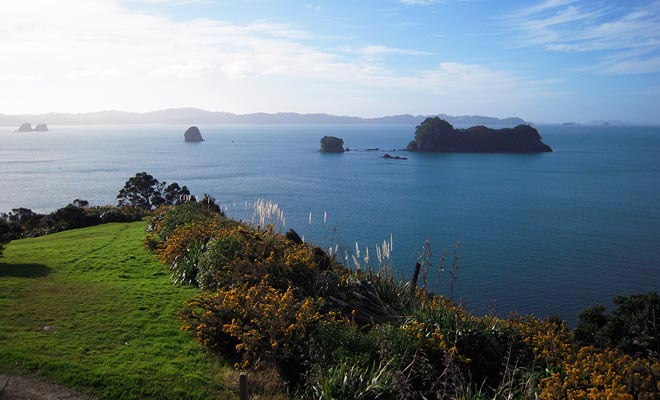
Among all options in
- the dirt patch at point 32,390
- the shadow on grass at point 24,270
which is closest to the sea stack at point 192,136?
the shadow on grass at point 24,270

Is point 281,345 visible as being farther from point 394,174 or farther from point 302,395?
point 394,174

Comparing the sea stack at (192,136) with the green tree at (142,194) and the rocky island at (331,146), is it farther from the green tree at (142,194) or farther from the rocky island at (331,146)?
the green tree at (142,194)

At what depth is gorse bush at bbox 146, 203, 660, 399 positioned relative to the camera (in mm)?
5895

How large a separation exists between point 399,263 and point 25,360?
22.1m

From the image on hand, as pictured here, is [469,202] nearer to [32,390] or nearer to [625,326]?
[625,326]

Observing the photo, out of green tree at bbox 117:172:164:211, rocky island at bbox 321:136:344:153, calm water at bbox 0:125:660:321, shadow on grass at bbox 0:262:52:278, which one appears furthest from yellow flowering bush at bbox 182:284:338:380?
rocky island at bbox 321:136:344:153

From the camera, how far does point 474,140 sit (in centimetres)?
12319

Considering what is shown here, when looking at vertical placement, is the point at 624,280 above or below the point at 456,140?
below

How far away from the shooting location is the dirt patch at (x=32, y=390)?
5777 millimetres

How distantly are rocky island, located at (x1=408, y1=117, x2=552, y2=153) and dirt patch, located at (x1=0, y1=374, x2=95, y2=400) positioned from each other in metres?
120

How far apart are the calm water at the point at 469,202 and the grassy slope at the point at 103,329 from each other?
5656mm

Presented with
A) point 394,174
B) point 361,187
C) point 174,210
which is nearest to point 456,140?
point 394,174

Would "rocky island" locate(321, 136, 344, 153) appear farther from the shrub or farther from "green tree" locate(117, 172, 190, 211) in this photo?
the shrub

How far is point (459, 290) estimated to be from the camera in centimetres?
2403
